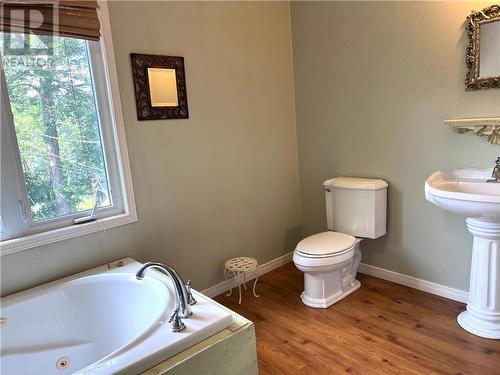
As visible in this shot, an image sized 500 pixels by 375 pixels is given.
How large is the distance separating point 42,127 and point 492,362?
2646 mm

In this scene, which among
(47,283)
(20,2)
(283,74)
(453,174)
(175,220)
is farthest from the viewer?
(283,74)

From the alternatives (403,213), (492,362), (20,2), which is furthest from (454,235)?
(20,2)

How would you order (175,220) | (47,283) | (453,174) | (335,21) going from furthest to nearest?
(335,21) < (175,220) < (453,174) < (47,283)

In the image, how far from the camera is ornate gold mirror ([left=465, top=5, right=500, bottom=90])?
1975 millimetres

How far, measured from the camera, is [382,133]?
257cm

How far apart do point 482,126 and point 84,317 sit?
8.00 feet

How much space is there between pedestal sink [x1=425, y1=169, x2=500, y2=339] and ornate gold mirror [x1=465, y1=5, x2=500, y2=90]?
1.71 ft

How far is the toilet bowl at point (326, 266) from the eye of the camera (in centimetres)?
235

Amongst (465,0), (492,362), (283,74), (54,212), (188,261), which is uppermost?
(465,0)

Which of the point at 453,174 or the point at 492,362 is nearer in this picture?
the point at 492,362

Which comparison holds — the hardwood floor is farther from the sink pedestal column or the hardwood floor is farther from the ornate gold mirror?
the ornate gold mirror

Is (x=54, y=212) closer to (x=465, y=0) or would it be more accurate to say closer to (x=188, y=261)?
(x=188, y=261)

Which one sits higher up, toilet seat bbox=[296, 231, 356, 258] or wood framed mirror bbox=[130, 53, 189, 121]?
wood framed mirror bbox=[130, 53, 189, 121]

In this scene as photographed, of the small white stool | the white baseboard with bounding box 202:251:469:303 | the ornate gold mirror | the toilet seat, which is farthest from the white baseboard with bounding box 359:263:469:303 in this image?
the ornate gold mirror
